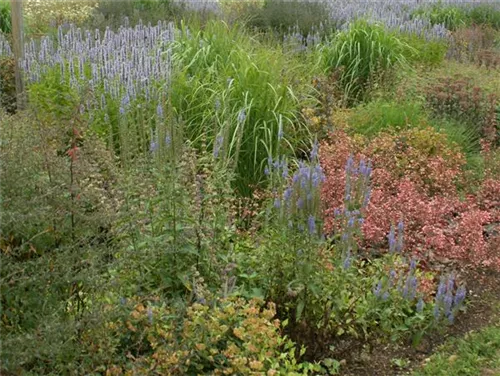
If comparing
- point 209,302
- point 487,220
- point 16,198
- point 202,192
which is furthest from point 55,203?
point 487,220

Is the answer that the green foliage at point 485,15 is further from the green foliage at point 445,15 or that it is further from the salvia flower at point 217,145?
the salvia flower at point 217,145

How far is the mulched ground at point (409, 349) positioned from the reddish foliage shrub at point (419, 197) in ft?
1.29

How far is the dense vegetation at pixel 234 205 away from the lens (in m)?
3.57

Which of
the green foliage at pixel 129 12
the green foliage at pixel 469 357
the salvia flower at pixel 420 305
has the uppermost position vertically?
the green foliage at pixel 129 12

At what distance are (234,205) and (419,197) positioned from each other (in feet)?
5.22

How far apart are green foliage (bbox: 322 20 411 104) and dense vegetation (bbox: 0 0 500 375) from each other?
0.10ft

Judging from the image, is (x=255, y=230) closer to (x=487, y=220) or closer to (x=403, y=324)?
(x=403, y=324)

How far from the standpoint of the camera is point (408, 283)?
4730mm

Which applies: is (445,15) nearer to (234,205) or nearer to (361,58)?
(361,58)

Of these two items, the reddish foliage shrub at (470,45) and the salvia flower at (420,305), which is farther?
the reddish foliage shrub at (470,45)

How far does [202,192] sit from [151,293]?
1.02 metres

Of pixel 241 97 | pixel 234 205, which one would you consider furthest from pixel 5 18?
pixel 234 205

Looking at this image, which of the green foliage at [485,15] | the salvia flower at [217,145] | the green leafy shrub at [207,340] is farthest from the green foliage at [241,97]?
the green foliage at [485,15]

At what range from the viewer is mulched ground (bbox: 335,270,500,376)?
445 cm
